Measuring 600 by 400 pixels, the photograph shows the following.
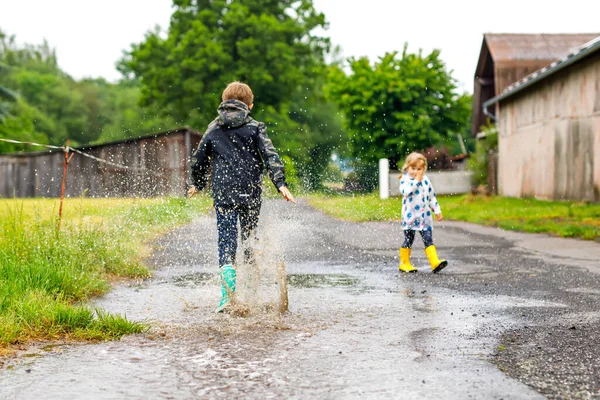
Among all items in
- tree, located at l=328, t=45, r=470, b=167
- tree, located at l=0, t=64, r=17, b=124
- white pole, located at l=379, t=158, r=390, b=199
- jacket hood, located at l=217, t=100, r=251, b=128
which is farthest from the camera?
tree, located at l=0, t=64, r=17, b=124

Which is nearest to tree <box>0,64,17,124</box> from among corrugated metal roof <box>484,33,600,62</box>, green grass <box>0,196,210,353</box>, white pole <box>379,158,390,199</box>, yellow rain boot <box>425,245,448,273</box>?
white pole <box>379,158,390,199</box>

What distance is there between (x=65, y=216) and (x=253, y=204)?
2.94 meters

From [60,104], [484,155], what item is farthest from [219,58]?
[60,104]

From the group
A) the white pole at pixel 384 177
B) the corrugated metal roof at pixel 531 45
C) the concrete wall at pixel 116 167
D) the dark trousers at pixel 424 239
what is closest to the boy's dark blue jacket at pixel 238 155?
the dark trousers at pixel 424 239

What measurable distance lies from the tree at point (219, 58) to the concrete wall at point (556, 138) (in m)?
24.4

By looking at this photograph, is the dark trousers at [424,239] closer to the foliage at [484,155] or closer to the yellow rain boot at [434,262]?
the yellow rain boot at [434,262]

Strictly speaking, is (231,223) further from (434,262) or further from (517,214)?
(517,214)

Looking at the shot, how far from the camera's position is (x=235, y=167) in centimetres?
656

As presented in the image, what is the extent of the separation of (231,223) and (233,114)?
0.88 meters

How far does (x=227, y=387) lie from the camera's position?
3955 mm

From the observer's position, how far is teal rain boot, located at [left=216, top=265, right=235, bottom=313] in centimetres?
623

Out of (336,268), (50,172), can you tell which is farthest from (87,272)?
(50,172)

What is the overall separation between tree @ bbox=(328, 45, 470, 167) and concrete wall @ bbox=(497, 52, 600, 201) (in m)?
14.5

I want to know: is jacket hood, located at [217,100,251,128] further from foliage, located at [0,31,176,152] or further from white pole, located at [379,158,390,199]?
foliage, located at [0,31,176,152]
